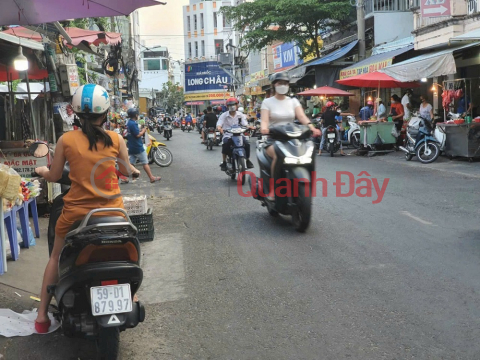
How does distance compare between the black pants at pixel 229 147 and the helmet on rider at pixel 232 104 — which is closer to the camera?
Result: the black pants at pixel 229 147

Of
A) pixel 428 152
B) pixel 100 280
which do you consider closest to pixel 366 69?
pixel 428 152

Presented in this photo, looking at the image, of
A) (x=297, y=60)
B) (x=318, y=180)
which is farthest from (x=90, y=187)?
(x=297, y=60)

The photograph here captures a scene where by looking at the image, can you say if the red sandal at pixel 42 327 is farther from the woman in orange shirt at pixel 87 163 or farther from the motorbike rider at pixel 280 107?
the motorbike rider at pixel 280 107

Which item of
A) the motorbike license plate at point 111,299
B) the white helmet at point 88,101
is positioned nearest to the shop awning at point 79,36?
the white helmet at point 88,101

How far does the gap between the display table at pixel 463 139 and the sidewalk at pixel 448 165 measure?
0.22 m

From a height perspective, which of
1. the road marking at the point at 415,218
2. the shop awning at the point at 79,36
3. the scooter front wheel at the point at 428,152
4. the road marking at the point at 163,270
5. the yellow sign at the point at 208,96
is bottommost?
the road marking at the point at 163,270

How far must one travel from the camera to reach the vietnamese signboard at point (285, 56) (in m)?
39.1

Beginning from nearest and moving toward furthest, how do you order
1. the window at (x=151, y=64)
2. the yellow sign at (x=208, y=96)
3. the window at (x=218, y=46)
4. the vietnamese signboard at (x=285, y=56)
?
the vietnamese signboard at (x=285, y=56), the yellow sign at (x=208, y=96), the window at (x=218, y=46), the window at (x=151, y=64)

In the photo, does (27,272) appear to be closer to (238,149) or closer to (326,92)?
(238,149)

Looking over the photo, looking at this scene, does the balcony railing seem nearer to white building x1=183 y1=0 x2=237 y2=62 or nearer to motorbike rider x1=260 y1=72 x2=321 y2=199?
motorbike rider x1=260 y1=72 x2=321 y2=199

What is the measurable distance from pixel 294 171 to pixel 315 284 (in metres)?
2.05

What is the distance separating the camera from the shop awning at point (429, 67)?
51.0 ft

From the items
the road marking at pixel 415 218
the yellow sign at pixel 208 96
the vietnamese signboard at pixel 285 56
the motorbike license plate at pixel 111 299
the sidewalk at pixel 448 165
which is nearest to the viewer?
the motorbike license plate at pixel 111 299

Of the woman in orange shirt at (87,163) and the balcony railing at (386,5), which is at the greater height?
the balcony railing at (386,5)
